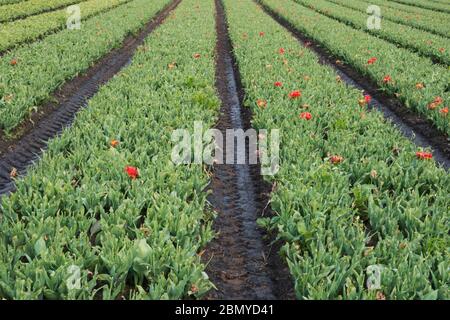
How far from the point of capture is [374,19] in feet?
69.0

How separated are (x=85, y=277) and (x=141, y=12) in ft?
64.1

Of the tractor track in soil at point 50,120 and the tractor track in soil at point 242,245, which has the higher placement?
the tractor track in soil at point 50,120

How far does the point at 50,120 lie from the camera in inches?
320

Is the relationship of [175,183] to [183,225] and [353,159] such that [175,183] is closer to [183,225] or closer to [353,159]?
[183,225]

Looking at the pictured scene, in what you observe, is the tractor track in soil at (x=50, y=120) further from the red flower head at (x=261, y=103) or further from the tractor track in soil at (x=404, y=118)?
the tractor track in soil at (x=404, y=118)

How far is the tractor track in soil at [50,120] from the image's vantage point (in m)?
6.39

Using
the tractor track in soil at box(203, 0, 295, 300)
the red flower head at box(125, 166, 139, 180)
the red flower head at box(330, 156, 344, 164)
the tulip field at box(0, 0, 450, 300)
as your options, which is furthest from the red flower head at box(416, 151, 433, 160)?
the red flower head at box(125, 166, 139, 180)

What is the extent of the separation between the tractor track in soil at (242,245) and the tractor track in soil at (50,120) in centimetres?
205

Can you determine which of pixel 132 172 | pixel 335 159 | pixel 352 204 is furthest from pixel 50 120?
pixel 352 204

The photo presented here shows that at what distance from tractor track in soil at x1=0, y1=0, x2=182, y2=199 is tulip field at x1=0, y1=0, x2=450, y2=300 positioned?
37mm

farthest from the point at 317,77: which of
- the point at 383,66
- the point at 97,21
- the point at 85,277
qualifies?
the point at 97,21

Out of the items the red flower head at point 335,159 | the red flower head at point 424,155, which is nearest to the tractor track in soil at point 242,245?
the red flower head at point 335,159

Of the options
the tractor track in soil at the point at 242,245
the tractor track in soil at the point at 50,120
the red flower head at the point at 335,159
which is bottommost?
the tractor track in soil at the point at 242,245

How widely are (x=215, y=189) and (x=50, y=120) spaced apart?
3832 millimetres
